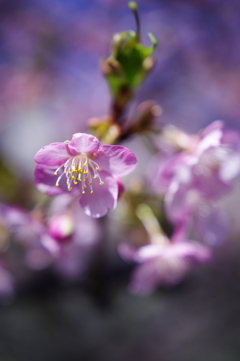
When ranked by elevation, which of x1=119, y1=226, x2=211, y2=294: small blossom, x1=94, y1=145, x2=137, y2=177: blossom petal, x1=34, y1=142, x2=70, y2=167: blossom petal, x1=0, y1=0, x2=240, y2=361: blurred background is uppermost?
x1=0, y1=0, x2=240, y2=361: blurred background

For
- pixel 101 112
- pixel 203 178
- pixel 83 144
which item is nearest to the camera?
pixel 83 144

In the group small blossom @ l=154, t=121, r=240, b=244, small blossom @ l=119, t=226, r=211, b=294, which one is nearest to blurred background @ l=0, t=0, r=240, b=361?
small blossom @ l=119, t=226, r=211, b=294

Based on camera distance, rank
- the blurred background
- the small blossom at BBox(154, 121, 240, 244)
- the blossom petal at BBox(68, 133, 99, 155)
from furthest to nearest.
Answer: the blurred background
the small blossom at BBox(154, 121, 240, 244)
the blossom petal at BBox(68, 133, 99, 155)

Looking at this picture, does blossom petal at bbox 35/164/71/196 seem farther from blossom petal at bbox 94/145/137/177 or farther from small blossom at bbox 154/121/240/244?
small blossom at bbox 154/121/240/244

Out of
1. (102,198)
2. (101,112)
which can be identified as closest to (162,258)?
(102,198)

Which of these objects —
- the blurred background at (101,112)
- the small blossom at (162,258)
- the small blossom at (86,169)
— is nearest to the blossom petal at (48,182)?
the small blossom at (86,169)

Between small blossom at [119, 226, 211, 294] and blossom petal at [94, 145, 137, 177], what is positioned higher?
blossom petal at [94, 145, 137, 177]

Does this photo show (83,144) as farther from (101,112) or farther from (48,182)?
(101,112)
